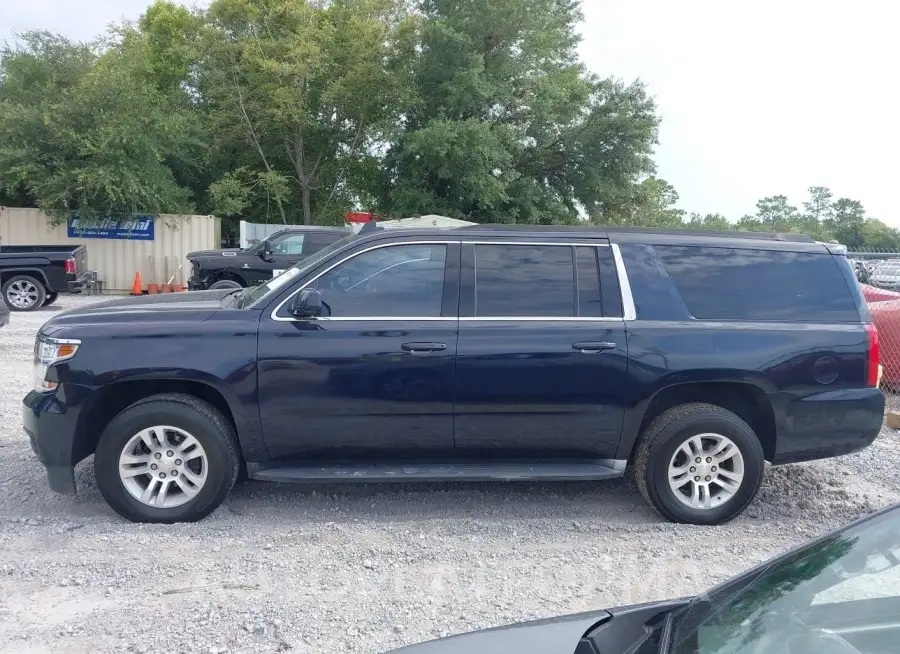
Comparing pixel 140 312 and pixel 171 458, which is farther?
pixel 140 312

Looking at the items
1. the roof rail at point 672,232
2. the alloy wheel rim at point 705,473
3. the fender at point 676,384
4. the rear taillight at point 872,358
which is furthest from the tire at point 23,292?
the rear taillight at point 872,358

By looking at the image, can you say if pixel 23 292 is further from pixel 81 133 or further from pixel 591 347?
pixel 591 347

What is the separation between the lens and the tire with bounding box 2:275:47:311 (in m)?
15.6

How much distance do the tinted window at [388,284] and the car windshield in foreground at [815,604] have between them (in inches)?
115

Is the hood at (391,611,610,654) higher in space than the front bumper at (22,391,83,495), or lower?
lower

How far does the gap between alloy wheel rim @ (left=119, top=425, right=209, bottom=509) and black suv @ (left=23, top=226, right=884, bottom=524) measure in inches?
0.5

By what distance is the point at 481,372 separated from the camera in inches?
184

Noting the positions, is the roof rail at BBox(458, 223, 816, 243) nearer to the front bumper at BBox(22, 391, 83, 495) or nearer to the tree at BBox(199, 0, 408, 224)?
the front bumper at BBox(22, 391, 83, 495)

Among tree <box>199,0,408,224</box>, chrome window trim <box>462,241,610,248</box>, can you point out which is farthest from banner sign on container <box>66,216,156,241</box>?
chrome window trim <box>462,241,610,248</box>

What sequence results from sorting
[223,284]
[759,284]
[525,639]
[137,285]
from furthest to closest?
1. [137,285]
2. [223,284]
3. [759,284]
4. [525,639]

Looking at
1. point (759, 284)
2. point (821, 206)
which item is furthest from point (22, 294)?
point (821, 206)

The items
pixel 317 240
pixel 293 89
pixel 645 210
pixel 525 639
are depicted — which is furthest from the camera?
pixel 645 210

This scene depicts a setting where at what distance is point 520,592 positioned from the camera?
3943 mm

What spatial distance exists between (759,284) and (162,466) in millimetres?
3941
